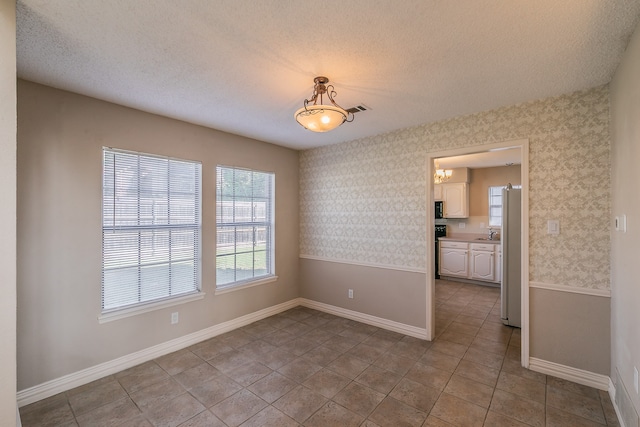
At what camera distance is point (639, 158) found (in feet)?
5.43

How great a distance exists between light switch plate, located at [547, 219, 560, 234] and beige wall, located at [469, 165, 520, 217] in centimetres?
410

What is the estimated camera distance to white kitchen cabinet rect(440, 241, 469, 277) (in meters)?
5.96

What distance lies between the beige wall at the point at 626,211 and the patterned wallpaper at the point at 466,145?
0.15 metres

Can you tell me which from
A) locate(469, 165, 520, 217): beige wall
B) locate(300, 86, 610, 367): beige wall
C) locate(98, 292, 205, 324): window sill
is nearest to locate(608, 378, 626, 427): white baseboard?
locate(300, 86, 610, 367): beige wall

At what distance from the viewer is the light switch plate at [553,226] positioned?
257cm

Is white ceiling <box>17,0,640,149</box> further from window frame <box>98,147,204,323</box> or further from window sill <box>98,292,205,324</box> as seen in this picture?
window sill <box>98,292,205,324</box>

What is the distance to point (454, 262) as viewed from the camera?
611cm

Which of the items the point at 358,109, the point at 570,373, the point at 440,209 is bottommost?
the point at 570,373

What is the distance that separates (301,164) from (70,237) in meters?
3.11

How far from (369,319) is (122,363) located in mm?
2852

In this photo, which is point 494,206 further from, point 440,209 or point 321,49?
point 321,49

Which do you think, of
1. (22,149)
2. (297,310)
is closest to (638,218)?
(297,310)

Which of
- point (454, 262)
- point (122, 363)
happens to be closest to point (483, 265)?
point (454, 262)

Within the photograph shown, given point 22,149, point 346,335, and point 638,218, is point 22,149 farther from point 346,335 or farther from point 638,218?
point 638,218
